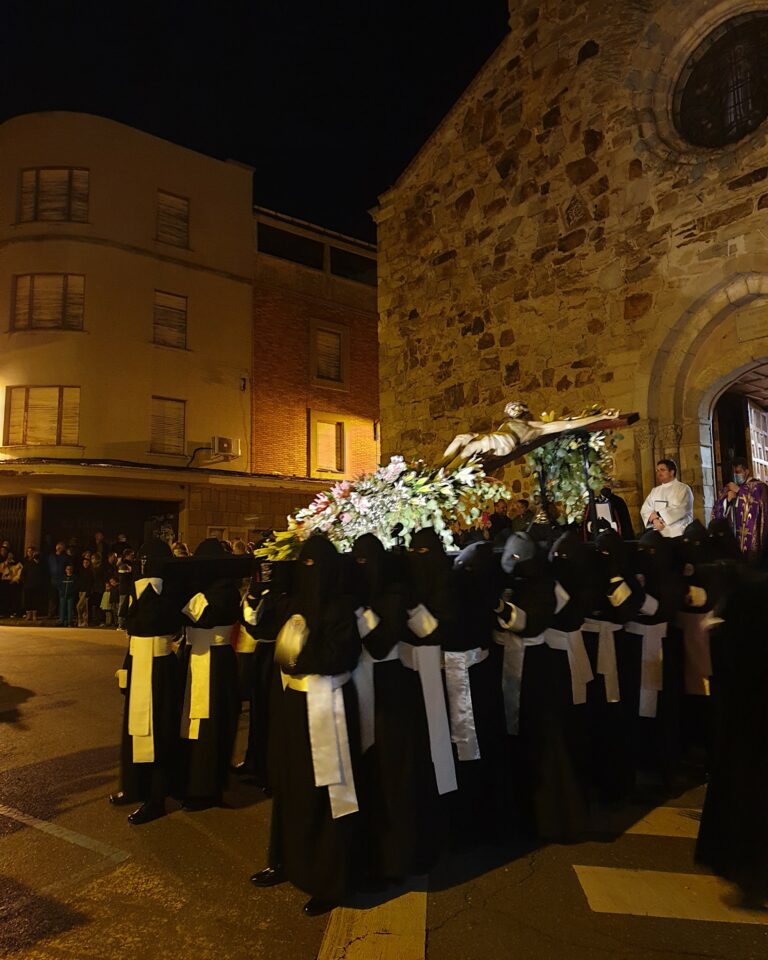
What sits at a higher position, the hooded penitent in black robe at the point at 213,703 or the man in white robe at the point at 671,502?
the man in white robe at the point at 671,502

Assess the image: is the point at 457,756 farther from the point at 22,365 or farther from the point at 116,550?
the point at 22,365

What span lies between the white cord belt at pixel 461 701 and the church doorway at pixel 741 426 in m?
7.08

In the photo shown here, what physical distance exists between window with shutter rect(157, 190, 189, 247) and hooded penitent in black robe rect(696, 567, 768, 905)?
21065 mm

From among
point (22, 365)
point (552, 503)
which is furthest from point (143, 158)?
point (552, 503)

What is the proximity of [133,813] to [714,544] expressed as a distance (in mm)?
4430

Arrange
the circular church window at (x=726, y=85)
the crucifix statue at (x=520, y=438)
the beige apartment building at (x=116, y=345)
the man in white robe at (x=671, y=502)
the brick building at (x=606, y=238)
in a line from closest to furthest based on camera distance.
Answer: the crucifix statue at (x=520, y=438)
the man in white robe at (x=671, y=502)
the circular church window at (x=726, y=85)
the brick building at (x=606, y=238)
the beige apartment building at (x=116, y=345)

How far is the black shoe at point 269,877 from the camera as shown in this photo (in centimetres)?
358

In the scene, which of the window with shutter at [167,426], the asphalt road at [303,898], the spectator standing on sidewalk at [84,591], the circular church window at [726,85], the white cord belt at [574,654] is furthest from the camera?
the window with shutter at [167,426]

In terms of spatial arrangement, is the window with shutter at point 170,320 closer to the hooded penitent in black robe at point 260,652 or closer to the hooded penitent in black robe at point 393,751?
the hooded penitent in black robe at point 260,652

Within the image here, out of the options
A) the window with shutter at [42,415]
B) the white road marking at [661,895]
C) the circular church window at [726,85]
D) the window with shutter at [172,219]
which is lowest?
the white road marking at [661,895]

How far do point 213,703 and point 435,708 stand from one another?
1.65 metres

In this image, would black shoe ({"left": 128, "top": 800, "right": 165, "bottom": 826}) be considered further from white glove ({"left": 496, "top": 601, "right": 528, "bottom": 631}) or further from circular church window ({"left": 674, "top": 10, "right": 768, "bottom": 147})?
circular church window ({"left": 674, "top": 10, "right": 768, "bottom": 147})

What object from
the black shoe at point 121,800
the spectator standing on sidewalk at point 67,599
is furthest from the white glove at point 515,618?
the spectator standing on sidewalk at point 67,599

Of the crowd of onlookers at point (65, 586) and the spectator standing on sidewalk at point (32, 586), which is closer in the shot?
the crowd of onlookers at point (65, 586)
